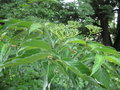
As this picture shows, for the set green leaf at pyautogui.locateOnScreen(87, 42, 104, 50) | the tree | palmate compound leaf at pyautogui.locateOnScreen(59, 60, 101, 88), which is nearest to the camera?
palmate compound leaf at pyautogui.locateOnScreen(59, 60, 101, 88)

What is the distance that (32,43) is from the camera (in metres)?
0.39

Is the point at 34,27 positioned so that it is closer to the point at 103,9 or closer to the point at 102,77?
the point at 102,77

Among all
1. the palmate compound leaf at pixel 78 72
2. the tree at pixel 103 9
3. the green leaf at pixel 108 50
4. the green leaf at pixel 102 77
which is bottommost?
the tree at pixel 103 9

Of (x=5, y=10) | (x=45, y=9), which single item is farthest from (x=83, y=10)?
(x=5, y=10)

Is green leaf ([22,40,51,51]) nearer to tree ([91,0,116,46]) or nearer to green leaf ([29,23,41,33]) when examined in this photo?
green leaf ([29,23,41,33])

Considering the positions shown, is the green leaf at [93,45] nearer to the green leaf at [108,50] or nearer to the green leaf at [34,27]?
the green leaf at [108,50]

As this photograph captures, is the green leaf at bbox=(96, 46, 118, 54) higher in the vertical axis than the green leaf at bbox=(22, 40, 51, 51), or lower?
lower

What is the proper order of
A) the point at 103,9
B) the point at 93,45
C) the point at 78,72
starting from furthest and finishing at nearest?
the point at 103,9 → the point at 93,45 → the point at 78,72

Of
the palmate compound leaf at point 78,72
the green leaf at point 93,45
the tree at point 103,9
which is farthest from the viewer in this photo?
the tree at point 103,9

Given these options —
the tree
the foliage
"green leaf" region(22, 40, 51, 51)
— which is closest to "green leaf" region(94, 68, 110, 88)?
the foliage

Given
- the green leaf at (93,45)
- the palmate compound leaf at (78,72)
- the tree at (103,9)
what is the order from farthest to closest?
the tree at (103,9)
the green leaf at (93,45)
the palmate compound leaf at (78,72)

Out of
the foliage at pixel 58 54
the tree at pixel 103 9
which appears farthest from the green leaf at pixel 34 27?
the tree at pixel 103 9

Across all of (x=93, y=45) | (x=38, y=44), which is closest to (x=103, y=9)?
(x=93, y=45)

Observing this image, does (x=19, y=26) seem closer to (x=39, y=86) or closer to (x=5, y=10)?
(x=39, y=86)
